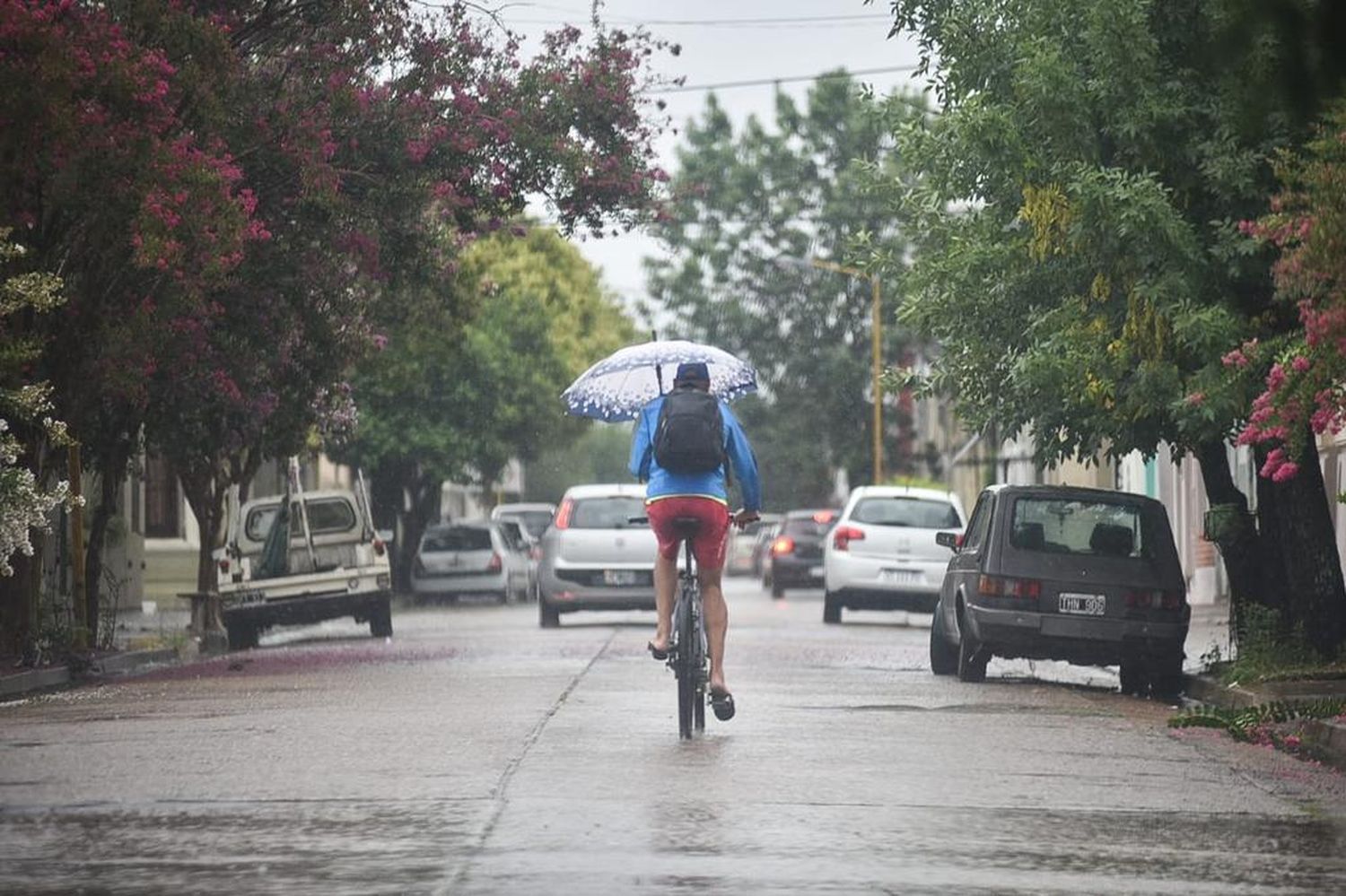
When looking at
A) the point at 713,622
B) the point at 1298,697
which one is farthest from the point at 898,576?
the point at 713,622

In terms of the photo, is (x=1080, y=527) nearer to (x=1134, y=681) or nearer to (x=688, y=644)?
(x=1134, y=681)

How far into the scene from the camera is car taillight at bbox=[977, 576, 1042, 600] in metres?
19.2

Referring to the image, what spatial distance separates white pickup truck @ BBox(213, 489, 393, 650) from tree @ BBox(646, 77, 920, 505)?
154 feet

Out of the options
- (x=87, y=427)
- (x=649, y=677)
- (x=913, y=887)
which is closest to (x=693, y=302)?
(x=87, y=427)

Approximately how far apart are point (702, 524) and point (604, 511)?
728 inches

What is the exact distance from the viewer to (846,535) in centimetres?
3247

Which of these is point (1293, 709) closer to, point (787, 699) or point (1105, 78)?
point (787, 699)

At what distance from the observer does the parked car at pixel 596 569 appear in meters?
31.1

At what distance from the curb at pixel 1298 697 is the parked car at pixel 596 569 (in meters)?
12.1

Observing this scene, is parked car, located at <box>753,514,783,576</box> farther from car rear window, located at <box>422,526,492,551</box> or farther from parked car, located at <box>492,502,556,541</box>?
car rear window, located at <box>422,526,492,551</box>

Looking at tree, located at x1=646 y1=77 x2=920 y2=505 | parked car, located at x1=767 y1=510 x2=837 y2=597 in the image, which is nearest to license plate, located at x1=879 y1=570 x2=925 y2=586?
parked car, located at x1=767 y1=510 x2=837 y2=597

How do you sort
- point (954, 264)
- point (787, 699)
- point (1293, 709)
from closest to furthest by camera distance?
point (1293, 709) < point (787, 699) < point (954, 264)

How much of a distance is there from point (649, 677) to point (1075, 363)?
371cm

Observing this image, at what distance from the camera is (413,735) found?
13414 millimetres
